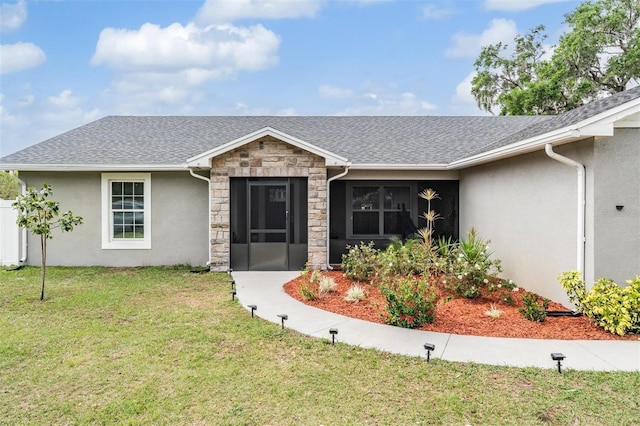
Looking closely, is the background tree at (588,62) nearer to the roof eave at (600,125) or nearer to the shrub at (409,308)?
the roof eave at (600,125)

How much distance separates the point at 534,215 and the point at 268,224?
6.24m

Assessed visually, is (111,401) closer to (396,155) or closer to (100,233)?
(100,233)

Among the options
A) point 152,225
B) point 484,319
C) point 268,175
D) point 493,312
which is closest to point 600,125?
point 493,312

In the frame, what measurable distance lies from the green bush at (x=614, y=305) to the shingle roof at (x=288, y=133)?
4659 mm

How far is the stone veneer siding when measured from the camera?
1033 centimetres

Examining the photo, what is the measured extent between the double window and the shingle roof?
0.99 m

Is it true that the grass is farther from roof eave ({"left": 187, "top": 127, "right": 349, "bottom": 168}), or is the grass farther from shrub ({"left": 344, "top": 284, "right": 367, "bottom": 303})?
roof eave ({"left": 187, "top": 127, "right": 349, "bottom": 168})

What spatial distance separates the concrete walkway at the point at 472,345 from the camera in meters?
4.56

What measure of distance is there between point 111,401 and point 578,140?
7305 millimetres

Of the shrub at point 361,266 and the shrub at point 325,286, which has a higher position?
the shrub at point 361,266

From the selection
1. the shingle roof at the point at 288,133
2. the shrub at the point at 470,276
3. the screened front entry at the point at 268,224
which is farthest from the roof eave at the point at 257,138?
the shrub at the point at 470,276

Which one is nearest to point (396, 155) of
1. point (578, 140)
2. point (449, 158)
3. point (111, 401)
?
point (449, 158)

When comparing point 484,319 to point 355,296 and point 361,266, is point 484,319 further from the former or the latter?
point 361,266

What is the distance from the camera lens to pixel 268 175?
10.4 meters
